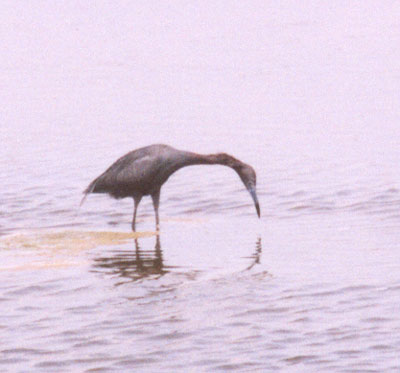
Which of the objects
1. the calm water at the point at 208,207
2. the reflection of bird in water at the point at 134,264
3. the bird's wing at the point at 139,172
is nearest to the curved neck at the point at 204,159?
the bird's wing at the point at 139,172

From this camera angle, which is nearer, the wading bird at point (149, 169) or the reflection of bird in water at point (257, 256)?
the reflection of bird in water at point (257, 256)

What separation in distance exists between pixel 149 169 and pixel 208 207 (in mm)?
1298

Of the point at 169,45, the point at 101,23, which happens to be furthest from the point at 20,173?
the point at 101,23

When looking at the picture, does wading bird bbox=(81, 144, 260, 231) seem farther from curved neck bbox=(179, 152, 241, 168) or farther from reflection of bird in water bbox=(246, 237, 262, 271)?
reflection of bird in water bbox=(246, 237, 262, 271)

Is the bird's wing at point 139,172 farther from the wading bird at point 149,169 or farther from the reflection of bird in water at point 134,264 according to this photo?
the reflection of bird in water at point 134,264

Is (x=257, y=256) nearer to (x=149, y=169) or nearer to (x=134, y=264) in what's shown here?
(x=134, y=264)

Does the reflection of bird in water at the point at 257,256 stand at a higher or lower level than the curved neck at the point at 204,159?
lower

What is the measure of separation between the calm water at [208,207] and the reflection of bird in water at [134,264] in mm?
39

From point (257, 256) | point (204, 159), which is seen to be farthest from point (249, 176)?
point (257, 256)

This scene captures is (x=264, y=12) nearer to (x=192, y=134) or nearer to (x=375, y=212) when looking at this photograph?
(x=192, y=134)

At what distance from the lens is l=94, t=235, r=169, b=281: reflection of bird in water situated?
12.8 m

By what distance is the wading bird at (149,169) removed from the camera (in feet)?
50.5

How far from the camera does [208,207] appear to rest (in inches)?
647

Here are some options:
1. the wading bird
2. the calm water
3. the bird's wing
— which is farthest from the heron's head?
the bird's wing
